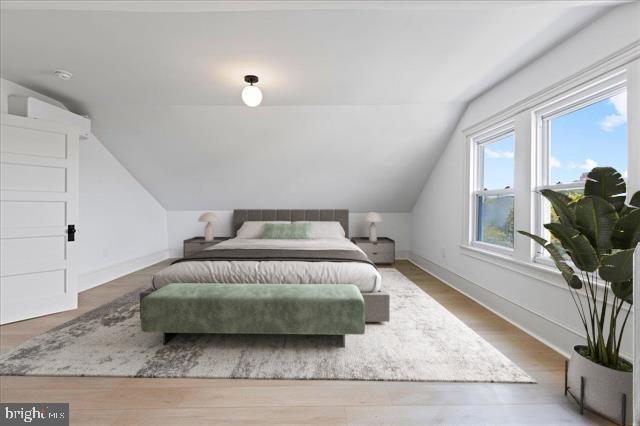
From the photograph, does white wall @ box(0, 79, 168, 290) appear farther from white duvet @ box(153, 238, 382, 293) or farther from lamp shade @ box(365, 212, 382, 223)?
lamp shade @ box(365, 212, 382, 223)

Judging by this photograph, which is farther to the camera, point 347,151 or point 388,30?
point 347,151

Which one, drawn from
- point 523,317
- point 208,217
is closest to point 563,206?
point 523,317

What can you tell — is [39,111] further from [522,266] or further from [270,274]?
[522,266]

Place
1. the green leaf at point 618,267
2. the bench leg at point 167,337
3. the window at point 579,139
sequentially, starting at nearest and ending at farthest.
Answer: the green leaf at point 618,267, the window at point 579,139, the bench leg at point 167,337

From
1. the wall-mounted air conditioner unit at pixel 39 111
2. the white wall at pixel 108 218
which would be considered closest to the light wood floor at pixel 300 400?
the white wall at pixel 108 218

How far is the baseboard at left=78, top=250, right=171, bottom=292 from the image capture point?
3.79 m

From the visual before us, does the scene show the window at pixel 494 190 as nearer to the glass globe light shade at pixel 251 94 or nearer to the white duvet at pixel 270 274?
the white duvet at pixel 270 274

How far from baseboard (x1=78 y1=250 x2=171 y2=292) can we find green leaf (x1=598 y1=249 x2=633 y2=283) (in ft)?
16.0

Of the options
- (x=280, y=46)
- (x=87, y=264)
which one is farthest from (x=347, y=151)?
(x=87, y=264)

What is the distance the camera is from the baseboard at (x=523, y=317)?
2.22 m

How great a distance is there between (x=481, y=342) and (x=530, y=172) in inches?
59.7

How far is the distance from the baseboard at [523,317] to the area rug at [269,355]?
1.58ft

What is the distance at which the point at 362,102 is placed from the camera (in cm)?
358

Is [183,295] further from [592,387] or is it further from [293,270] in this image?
[592,387]
